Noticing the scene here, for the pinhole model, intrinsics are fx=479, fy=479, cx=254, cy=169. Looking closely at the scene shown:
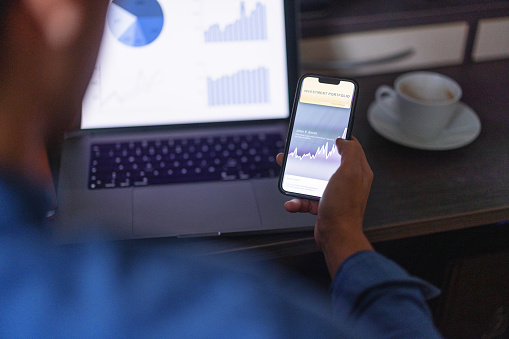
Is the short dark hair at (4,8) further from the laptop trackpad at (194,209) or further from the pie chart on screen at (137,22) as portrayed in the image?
the pie chart on screen at (137,22)

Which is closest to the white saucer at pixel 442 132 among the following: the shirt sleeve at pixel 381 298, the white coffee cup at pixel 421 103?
the white coffee cup at pixel 421 103

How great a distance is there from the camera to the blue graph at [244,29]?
0.78 metres

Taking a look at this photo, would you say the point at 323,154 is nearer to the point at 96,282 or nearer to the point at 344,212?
the point at 344,212

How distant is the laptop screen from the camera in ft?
2.53

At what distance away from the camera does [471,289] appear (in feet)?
3.00

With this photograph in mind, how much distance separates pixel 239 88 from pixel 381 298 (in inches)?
18.1

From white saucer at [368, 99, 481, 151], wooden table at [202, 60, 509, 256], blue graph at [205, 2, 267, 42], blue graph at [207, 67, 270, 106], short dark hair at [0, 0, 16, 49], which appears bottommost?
wooden table at [202, 60, 509, 256]

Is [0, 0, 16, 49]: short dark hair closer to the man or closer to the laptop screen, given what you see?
the man

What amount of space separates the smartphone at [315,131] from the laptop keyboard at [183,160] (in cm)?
10

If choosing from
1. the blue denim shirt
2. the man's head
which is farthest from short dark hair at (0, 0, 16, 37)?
the blue denim shirt

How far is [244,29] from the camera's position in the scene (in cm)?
78

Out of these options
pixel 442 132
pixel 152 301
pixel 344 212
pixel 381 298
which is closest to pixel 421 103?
pixel 442 132

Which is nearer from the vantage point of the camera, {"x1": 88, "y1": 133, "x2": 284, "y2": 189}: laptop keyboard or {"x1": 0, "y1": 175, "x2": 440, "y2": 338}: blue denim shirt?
{"x1": 0, "y1": 175, "x2": 440, "y2": 338}: blue denim shirt

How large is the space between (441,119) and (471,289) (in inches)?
14.0
